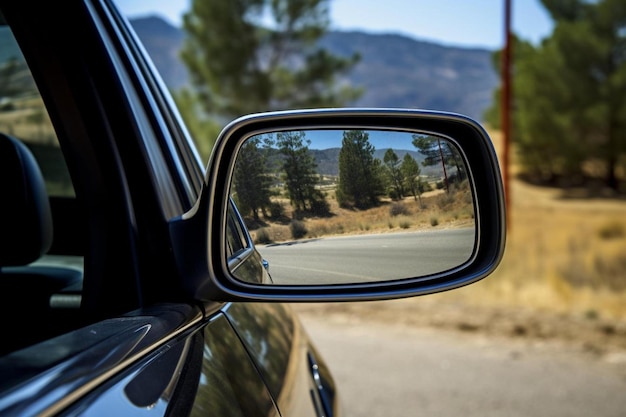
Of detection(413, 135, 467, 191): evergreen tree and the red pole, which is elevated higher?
the red pole

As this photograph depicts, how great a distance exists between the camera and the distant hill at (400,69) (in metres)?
20.6

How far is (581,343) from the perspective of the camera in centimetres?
529

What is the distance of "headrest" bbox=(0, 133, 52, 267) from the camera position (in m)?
1.53

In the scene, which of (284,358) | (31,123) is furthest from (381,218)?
(31,123)

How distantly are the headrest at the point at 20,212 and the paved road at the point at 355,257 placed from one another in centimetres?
72

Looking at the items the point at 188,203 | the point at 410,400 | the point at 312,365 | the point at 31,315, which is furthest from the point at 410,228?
the point at 410,400

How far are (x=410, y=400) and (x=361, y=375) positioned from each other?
556 mm

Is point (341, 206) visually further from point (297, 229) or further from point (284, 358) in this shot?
point (284, 358)

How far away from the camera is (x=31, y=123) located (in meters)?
2.34

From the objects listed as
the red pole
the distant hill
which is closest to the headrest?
the distant hill

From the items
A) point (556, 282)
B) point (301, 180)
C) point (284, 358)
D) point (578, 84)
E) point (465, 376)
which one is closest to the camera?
point (301, 180)

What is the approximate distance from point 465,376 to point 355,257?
12.9 ft

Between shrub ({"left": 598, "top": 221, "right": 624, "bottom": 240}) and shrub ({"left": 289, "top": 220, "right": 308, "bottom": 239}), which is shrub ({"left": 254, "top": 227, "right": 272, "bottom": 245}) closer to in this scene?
shrub ({"left": 289, "top": 220, "right": 308, "bottom": 239})

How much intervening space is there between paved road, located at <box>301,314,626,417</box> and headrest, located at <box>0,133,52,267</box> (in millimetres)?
2851
